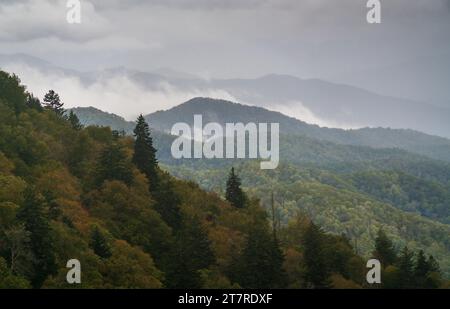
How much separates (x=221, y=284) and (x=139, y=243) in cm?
1363

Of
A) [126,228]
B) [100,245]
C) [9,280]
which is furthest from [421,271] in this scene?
[9,280]

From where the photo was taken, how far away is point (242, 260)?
231 feet

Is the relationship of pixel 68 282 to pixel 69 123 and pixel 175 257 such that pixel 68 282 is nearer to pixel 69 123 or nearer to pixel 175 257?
pixel 175 257

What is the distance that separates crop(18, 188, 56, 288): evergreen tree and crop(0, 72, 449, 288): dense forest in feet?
0.30

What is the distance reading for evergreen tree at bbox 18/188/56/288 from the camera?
181ft

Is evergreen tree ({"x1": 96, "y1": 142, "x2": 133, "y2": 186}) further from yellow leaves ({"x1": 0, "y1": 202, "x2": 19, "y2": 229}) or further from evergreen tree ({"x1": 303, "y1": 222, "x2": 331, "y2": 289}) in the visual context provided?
yellow leaves ({"x1": 0, "y1": 202, "x2": 19, "y2": 229})

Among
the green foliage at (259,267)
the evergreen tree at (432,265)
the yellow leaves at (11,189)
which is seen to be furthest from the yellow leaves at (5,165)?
the evergreen tree at (432,265)

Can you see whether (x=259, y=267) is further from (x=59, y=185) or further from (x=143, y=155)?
(x=143, y=155)

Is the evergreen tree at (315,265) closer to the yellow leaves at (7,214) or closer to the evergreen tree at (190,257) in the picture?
the evergreen tree at (190,257)

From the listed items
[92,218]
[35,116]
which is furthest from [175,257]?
[35,116]

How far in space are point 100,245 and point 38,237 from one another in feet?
24.2

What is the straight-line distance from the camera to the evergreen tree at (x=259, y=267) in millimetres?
69062

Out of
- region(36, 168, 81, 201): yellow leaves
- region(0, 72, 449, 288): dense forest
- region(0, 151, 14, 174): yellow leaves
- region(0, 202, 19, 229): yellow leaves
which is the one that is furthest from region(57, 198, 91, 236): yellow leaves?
region(0, 202, 19, 229): yellow leaves
